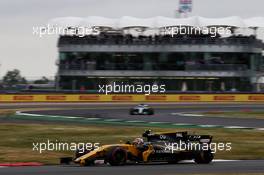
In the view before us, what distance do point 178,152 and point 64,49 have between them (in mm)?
49935

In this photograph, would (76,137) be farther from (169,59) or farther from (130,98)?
(169,59)

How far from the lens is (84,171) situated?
16.6m

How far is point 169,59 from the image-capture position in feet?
220

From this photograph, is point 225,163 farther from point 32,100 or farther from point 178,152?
point 32,100

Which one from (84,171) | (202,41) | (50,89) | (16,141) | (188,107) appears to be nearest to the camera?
(84,171)

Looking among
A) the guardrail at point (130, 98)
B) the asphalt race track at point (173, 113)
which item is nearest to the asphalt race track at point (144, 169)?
the asphalt race track at point (173, 113)

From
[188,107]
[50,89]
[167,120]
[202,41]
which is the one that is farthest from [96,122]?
[202,41]
